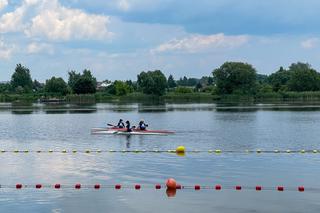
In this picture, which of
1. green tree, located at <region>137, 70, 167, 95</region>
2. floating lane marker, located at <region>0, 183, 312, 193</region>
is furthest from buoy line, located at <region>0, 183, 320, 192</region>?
green tree, located at <region>137, 70, 167, 95</region>

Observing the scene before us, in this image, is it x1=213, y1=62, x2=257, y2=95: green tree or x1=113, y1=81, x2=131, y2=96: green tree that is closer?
x1=213, y1=62, x2=257, y2=95: green tree

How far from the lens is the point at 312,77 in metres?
158

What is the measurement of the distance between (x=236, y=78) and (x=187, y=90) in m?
39.2

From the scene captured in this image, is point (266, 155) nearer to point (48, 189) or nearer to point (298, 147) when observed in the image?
point (298, 147)

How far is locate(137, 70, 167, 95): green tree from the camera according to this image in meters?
165

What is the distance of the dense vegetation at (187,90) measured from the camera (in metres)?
153

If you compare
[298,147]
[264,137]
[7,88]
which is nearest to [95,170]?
[298,147]

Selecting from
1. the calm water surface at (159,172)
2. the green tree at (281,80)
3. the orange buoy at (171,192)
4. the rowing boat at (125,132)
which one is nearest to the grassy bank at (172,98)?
the green tree at (281,80)

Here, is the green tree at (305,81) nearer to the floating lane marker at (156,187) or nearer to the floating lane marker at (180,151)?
the floating lane marker at (180,151)

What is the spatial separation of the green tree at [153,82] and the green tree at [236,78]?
62.2 ft

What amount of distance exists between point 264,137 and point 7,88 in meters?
154

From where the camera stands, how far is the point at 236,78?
496 feet

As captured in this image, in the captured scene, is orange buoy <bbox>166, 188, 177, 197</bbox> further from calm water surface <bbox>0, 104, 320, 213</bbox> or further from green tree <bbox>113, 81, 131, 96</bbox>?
green tree <bbox>113, 81, 131, 96</bbox>

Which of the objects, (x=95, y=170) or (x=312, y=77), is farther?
(x=312, y=77)
